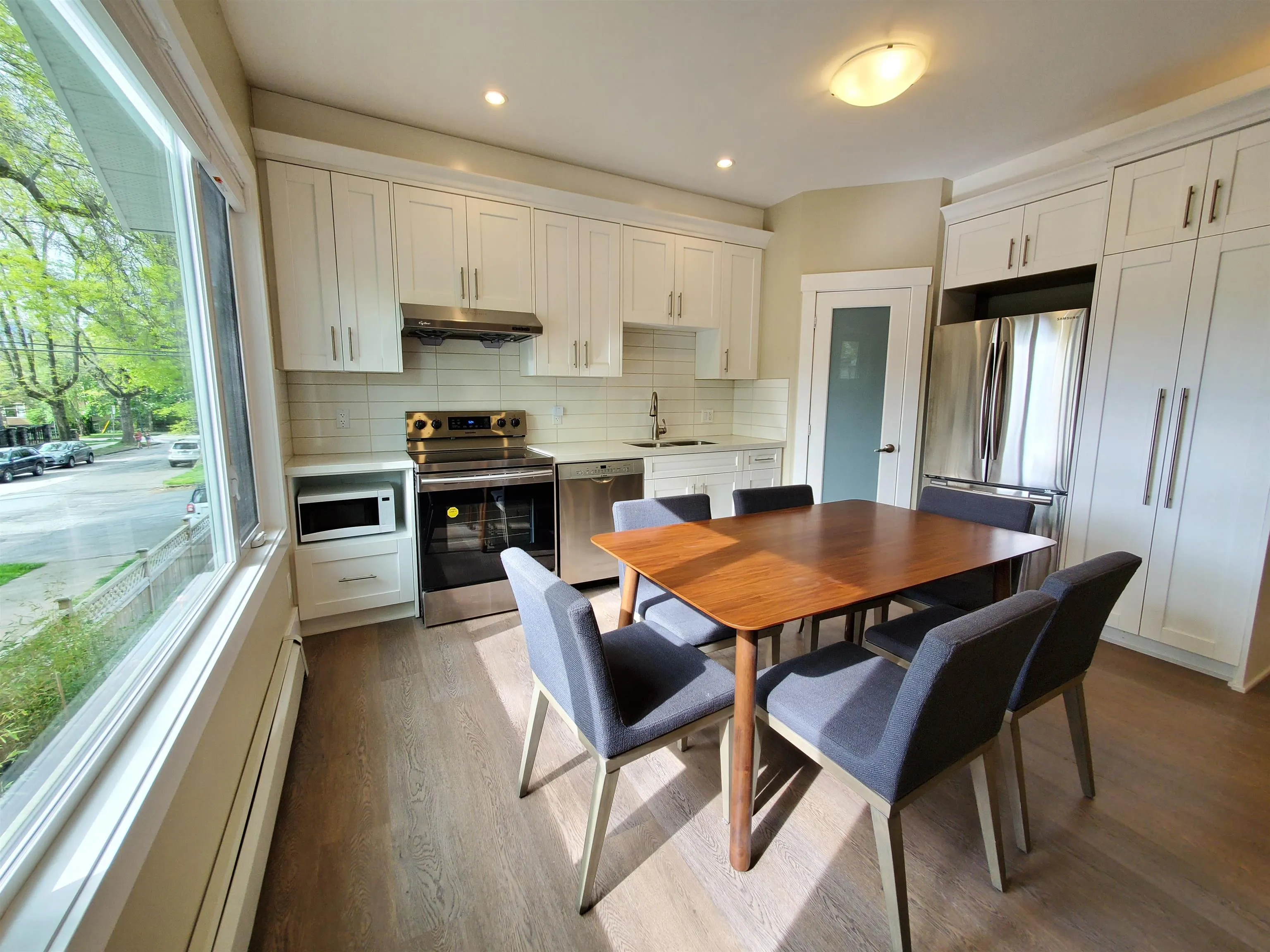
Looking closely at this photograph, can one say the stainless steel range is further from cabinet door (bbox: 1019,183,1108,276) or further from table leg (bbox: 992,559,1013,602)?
cabinet door (bbox: 1019,183,1108,276)

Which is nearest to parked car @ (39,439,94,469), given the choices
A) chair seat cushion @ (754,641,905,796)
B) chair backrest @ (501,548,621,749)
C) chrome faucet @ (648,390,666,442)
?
chair backrest @ (501,548,621,749)

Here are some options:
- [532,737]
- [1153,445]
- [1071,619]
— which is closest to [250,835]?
[532,737]

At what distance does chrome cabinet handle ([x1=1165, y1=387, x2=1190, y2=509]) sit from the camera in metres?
2.32

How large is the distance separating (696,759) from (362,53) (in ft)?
10.4

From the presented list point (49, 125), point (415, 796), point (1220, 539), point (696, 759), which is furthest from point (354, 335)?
point (1220, 539)

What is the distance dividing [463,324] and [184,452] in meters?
1.54

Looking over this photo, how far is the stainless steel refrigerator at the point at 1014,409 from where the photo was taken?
2.71 metres

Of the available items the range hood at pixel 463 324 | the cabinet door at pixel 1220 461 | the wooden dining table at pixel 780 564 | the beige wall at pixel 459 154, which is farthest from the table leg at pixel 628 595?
the cabinet door at pixel 1220 461

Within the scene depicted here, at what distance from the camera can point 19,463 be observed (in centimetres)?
74

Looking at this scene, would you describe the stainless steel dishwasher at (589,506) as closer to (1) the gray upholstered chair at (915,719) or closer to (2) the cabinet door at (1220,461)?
(1) the gray upholstered chair at (915,719)

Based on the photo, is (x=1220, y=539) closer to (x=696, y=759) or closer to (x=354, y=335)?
(x=696, y=759)

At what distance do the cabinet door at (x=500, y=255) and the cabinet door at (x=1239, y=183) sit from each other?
321cm

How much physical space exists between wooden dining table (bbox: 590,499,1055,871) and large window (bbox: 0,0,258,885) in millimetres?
1132

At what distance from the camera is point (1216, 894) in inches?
52.3
